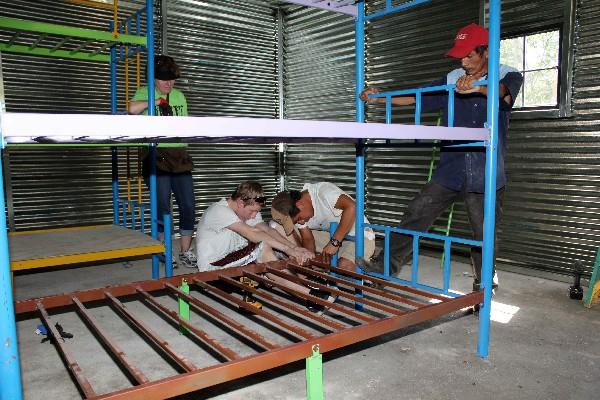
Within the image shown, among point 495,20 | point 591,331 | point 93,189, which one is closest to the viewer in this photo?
point 495,20

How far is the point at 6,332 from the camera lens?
1.59m

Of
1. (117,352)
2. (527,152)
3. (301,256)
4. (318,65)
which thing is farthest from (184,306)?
(318,65)

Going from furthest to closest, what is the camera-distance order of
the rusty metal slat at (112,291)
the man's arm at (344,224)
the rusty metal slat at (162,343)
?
1. the man's arm at (344,224)
2. the rusty metal slat at (112,291)
3. the rusty metal slat at (162,343)

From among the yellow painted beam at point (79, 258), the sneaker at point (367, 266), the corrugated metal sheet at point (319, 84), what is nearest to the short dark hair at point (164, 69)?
the yellow painted beam at point (79, 258)

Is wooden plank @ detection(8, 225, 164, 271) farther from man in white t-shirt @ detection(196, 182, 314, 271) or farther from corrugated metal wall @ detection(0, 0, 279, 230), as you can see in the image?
corrugated metal wall @ detection(0, 0, 279, 230)

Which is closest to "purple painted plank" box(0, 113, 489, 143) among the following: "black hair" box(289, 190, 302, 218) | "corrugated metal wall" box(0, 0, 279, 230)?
"black hair" box(289, 190, 302, 218)

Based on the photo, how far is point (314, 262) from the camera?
384 cm

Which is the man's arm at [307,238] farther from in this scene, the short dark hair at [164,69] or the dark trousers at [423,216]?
the short dark hair at [164,69]

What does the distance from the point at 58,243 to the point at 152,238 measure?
857 mm

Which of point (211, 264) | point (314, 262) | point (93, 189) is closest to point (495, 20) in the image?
point (314, 262)

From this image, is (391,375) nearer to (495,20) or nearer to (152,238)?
(495,20)

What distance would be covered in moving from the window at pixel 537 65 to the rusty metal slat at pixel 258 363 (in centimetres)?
369

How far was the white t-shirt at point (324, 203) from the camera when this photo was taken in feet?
14.8

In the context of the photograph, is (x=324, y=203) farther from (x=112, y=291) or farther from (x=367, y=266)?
(x=112, y=291)
